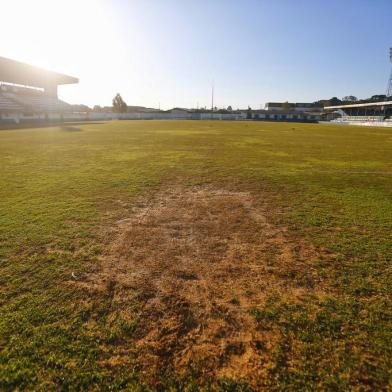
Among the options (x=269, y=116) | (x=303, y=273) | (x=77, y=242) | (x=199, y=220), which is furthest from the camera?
(x=269, y=116)

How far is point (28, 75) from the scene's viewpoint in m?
50.7

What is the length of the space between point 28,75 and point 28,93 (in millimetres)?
9301

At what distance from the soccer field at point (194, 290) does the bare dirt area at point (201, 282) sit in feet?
0.06

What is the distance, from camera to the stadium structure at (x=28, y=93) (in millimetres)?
45722

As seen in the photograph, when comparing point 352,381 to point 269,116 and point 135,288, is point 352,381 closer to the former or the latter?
point 135,288

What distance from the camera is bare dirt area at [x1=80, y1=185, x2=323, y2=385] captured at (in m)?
2.55

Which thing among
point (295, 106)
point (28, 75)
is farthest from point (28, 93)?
point (295, 106)

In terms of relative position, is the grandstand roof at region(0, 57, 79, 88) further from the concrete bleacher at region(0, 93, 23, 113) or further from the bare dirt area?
the bare dirt area

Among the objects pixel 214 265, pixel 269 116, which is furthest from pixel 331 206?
pixel 269 116

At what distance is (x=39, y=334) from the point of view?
2.71m

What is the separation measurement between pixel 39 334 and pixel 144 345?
107 centimetres

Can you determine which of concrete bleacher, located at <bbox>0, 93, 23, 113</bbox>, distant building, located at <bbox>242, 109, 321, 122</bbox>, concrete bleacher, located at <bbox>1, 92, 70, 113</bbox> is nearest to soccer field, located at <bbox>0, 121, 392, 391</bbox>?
concrete bleacher, located at <bbox>0, 93, 23, 113</bbox>

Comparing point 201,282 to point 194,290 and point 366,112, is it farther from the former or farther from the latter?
point 366,112

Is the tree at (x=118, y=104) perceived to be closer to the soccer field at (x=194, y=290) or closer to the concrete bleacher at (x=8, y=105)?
the concrete bleacher at (x=8, y=105)
